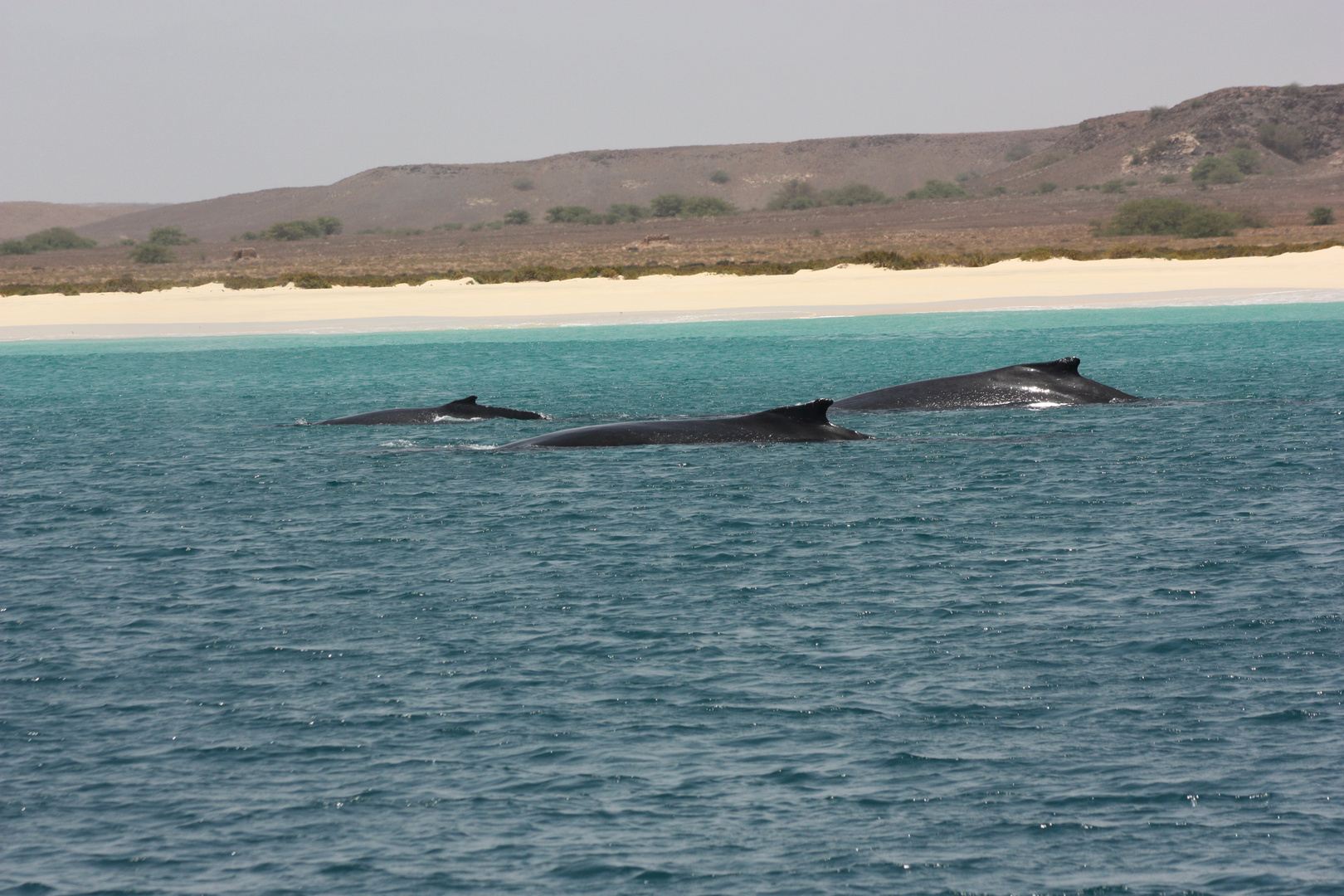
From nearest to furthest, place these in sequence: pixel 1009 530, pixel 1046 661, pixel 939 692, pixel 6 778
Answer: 1. pixel 6 778
2. pixel 939 692
3. pixel 1046 661
4. pixel 1009 530

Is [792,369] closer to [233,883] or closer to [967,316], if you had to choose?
[967,316]

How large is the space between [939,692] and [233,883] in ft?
16.2

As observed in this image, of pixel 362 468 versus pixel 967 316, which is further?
pixel 967 316

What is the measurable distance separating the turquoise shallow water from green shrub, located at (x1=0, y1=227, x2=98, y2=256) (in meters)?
143

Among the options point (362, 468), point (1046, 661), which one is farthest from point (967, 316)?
point (1046, 661)

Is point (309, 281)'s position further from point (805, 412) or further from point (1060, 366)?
point (805, 412)

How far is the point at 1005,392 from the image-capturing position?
2738 cm

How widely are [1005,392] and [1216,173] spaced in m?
137

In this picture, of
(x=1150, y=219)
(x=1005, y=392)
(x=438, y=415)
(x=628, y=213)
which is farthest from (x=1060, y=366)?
(x=628, y=213)

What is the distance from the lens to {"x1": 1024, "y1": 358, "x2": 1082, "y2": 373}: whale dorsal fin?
85.0 feet

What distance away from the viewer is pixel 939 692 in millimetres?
10508

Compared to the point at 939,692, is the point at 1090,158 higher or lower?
higher

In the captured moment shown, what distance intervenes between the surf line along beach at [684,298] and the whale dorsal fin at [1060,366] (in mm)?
32533

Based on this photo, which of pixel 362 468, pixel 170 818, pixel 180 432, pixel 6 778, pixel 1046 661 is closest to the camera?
pixel 170 818
